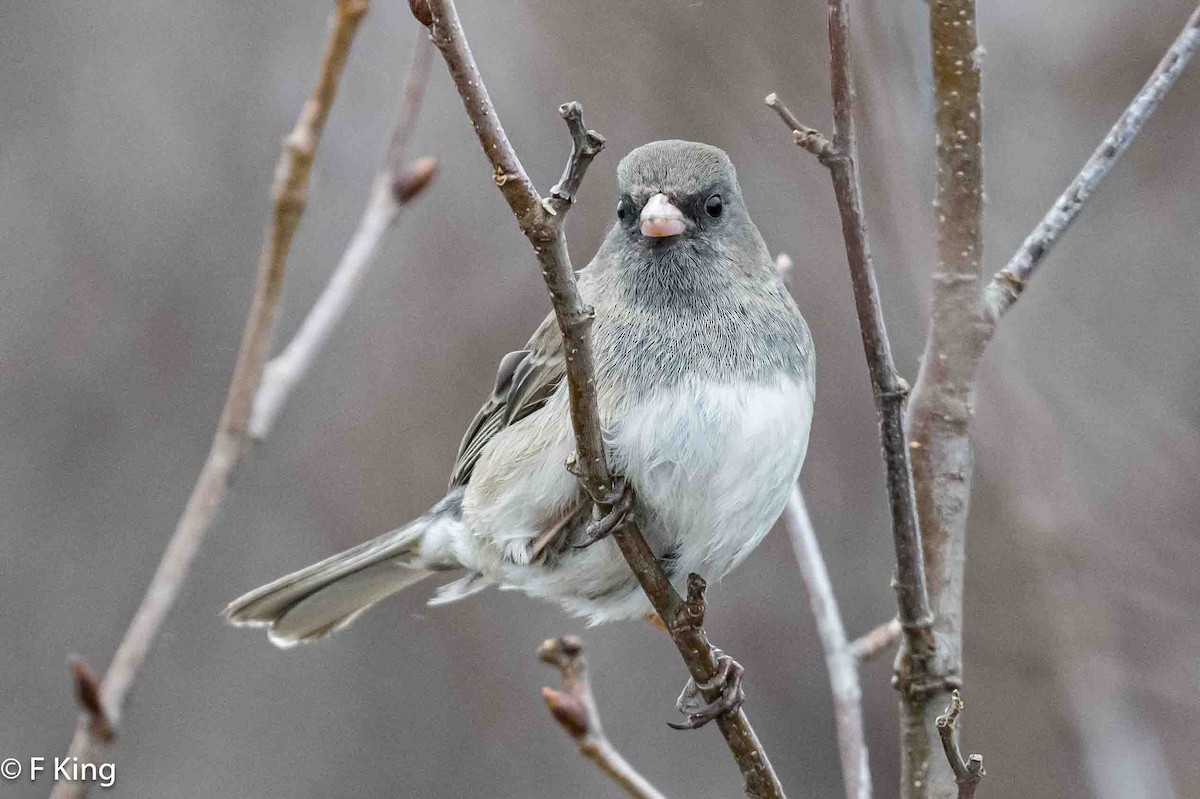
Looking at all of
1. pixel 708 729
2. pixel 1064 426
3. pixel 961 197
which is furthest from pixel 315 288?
pixel 961 197

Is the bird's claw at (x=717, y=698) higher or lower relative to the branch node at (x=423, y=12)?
lower

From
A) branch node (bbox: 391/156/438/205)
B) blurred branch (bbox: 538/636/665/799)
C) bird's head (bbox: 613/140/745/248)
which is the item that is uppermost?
bird's head (bbox: 613/140/745/248)

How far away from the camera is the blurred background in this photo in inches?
164

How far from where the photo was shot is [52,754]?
180 inches

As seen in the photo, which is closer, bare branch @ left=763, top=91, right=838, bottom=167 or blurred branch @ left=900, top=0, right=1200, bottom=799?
bare branch @ left=763, top=91, right=838, bottom=167

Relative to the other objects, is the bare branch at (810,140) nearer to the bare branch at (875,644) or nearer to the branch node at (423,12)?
the branch node at (423,12)

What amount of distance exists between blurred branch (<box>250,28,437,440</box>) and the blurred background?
2022 mm

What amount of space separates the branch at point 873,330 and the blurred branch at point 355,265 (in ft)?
1.85

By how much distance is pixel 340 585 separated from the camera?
3.07 meters

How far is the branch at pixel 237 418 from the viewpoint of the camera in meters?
1.36

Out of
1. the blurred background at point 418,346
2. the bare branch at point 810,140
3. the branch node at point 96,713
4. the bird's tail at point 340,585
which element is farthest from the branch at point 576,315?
the blurred background at point 418,346

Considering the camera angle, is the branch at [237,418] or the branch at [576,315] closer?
the branch at [237,418]

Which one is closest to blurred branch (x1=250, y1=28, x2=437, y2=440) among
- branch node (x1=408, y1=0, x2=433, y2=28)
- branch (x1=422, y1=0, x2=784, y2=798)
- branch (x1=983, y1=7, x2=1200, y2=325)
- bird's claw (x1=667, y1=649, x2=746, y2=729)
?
branch (x1=422, y1=0, x2=784, y2=798)

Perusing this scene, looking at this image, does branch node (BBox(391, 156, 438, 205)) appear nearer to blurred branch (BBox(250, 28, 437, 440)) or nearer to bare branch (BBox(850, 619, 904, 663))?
blurred branch (BBox(250, 28, 437, 440))
